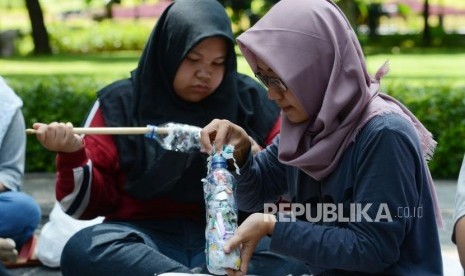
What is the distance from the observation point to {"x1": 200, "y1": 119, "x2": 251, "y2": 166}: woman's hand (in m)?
3.04

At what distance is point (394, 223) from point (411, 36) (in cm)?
1877

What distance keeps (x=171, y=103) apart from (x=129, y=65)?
36.4 ft

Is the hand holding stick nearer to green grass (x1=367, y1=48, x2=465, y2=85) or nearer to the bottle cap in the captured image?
the bottle cap

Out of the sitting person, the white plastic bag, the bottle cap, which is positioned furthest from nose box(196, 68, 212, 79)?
the white plastic bag

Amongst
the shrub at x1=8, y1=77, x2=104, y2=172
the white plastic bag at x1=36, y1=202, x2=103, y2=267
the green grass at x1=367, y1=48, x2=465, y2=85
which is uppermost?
the white plastic bag at x1=36, y1=202, x2=103, y2=267

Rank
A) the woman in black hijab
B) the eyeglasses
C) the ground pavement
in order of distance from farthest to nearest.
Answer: the ground pavement, the woman in black hijab, the eyeglasses

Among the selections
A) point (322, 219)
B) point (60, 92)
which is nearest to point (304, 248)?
point (322, 219)

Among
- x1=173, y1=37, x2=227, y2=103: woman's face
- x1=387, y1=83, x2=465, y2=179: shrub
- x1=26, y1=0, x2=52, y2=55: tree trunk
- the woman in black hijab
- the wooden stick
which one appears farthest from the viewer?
x1=26, y1=0, x2=52, y2=55: tree trunk

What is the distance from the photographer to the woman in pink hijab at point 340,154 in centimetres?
258

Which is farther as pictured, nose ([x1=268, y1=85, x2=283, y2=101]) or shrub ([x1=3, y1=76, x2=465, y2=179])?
shrub ([x1=3, y1=76, x2=465, y2=179])

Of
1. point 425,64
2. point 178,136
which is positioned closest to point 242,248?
point 178,136

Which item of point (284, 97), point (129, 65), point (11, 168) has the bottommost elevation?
point (129, 65)

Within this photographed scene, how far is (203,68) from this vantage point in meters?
3.67

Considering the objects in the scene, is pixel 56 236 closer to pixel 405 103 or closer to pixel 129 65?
pixel 405 103
